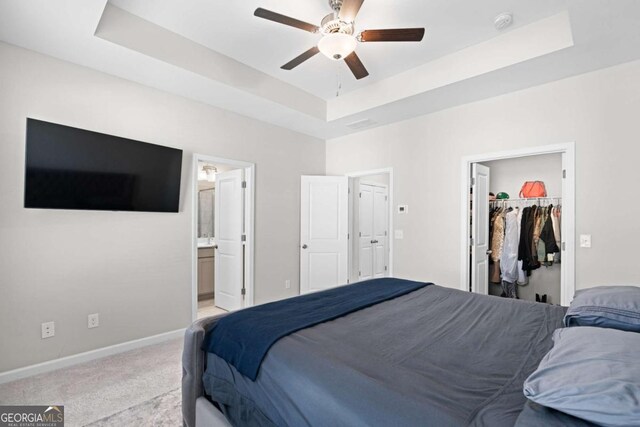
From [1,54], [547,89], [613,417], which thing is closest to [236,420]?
[613,417]

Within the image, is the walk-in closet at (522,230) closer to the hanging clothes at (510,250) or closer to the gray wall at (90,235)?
the hanging clothes at (510,250)

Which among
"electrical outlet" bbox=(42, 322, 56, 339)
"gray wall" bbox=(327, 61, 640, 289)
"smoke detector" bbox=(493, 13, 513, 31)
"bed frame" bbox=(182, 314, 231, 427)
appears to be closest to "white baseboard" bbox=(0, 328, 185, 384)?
"electrical outlet" bbox=(42, 322, 56, 339)

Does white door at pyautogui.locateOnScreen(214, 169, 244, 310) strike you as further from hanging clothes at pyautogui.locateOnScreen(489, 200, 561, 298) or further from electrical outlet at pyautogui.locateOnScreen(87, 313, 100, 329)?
hanging clothes at pyautogui.locateOnScreen(489, 200, 561, 298)

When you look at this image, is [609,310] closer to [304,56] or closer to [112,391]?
[304,56]

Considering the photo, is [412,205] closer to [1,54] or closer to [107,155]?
[107,155]

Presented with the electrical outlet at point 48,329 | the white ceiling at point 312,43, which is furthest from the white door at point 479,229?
the electrical outlet at point 48,329

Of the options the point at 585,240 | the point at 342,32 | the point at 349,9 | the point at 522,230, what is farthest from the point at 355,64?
the point at 522,230

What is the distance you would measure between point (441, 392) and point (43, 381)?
304cm

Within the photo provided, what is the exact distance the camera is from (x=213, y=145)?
148 inches

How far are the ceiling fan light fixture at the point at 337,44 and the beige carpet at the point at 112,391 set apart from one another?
2.66 m

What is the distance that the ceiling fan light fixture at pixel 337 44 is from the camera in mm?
2094

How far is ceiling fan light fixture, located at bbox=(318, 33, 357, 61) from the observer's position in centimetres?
209

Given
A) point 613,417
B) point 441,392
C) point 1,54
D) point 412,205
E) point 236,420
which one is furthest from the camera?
point 412,205

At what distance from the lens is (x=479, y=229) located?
3791mm
